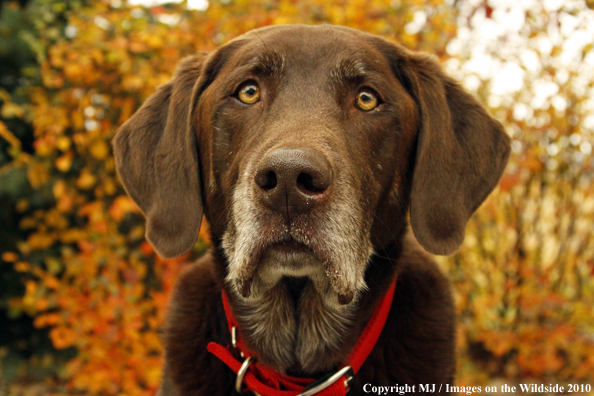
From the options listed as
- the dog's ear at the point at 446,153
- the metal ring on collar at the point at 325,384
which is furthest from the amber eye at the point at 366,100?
the metal ring on collar at the point at 325,384

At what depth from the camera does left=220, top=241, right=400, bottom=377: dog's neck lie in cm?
247

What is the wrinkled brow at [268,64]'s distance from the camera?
2.41m

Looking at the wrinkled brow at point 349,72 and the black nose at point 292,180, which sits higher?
the wrinkled brow at point 349,72

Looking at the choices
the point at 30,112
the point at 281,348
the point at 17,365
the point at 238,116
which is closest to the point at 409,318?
the point at 281,348

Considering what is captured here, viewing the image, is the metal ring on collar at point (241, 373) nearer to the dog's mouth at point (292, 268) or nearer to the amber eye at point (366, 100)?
the dog's mouth at point (292, 268)

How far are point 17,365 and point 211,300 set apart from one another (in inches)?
150

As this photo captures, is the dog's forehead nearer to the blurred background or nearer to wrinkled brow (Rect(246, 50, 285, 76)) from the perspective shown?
wrinkled brow (Rect(246, 50, 285, 76))

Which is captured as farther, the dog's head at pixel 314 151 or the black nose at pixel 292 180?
the dog's head at pixel 314 151

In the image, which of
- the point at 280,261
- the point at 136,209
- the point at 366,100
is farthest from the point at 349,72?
the point at 136,209

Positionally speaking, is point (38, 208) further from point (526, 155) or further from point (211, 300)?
point (526, 155)

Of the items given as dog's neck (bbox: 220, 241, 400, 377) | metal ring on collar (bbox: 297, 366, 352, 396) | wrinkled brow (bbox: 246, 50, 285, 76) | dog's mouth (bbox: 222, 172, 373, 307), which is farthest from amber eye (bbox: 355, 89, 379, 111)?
metal ring on collar (bbox: 297, 366, 352, 396)

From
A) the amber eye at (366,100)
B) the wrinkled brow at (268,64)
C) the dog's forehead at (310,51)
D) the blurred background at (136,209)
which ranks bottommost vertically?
the blurred background at (136,209)

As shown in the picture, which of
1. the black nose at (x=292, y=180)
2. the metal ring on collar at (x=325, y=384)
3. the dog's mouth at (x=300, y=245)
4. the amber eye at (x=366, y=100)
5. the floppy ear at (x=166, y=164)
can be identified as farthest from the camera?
the floppy ear at (x=166, y=164)

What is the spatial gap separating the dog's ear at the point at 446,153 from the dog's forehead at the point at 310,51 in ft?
0.70
